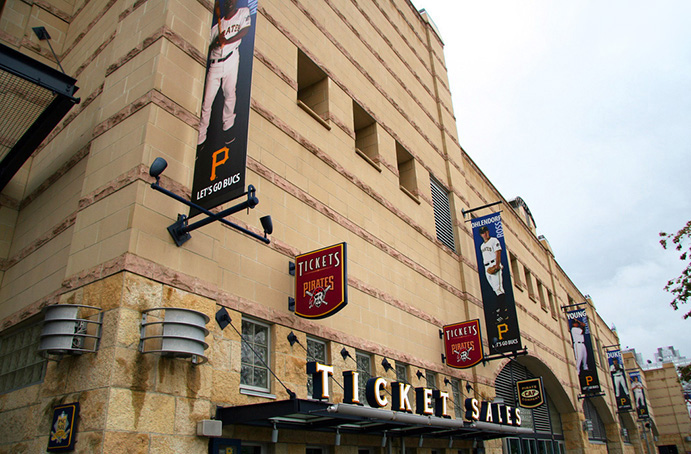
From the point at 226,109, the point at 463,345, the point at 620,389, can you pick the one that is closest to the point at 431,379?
the point at 463,345

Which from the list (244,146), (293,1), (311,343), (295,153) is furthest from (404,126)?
(244,146)

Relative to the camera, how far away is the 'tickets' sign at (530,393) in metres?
19.3

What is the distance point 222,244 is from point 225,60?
3.21 meters

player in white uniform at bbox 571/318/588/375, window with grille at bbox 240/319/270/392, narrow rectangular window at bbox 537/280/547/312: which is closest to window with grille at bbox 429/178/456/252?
window with grille at bbox 240/319/270/392

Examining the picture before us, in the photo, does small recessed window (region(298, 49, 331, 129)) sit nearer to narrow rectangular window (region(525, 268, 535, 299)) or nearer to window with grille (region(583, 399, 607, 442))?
narrow rectangular window (region(525, 268, 535, 299))

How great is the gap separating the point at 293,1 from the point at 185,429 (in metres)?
10.9

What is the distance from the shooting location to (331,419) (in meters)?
9.48

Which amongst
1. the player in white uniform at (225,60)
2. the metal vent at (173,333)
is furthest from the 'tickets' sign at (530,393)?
the player in white uniform at (225,60)

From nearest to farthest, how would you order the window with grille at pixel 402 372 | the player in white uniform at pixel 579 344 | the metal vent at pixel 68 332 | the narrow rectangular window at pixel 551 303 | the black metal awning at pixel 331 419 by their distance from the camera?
the metal vent at pixel 68 332, the black metal awning at pixel 331 419, the window with grille at pixel 402 372, the player in white uniform at pixel 579 344, the narrow rectangular window at pixel 551 303

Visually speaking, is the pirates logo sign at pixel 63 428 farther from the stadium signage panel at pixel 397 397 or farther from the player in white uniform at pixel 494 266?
the player in white uniform at pixel 494 266

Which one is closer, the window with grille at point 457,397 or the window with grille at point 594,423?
the window with grille at point 457,397

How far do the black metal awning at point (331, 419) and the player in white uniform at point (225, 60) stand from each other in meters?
4.21

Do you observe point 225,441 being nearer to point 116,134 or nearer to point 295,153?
point 116,134

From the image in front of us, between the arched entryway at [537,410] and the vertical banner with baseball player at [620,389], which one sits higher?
the vertical banner with baseball player at [620,389]
